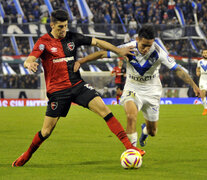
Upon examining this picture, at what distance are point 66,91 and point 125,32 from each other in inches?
752

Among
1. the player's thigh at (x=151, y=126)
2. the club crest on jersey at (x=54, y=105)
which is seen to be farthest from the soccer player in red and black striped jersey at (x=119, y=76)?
the club crest on jersey at (x=54, y=105)

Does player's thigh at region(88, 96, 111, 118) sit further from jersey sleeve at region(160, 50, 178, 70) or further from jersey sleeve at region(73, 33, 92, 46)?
jersey sleeve at region(160, 50, 178, 70)

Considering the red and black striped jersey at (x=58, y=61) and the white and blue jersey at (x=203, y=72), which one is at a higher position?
the red and black striped jersey at (x=58, y=61)

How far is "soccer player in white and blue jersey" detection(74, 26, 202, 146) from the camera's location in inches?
293

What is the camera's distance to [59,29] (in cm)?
710

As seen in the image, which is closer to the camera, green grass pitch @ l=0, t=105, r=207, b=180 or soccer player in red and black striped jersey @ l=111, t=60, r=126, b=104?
green grass pitch @ l=0, t=105, r=207, b=180

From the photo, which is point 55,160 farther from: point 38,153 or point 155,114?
point 155,114

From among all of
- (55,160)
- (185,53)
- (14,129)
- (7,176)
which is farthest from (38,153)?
(185,53)

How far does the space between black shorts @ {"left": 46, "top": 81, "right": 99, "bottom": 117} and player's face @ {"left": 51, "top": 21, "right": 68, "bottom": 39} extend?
2.45 ft

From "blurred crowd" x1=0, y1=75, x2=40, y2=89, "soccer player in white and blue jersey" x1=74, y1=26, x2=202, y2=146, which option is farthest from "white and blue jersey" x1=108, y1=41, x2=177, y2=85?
"blurred crowd" x1=0, y1=75, x2=40, y2=89

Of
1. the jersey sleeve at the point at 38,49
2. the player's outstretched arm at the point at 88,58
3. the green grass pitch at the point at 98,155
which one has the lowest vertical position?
the green grass pitch at the point at 98,155

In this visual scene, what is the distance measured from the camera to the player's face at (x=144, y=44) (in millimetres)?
7363

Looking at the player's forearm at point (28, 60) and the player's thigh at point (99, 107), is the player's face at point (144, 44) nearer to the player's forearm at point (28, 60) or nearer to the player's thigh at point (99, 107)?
the player's thigh at point (99, 107)

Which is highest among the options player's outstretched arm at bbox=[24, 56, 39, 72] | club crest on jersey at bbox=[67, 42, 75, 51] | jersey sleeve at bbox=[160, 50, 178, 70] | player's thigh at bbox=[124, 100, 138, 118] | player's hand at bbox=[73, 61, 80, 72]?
player's outstretched arm at bbox=[24, 56, 39, 72]
